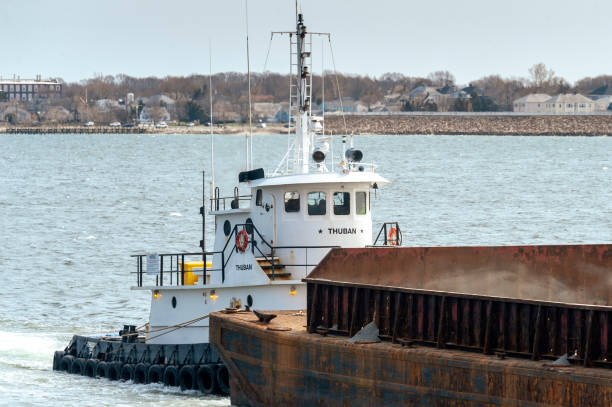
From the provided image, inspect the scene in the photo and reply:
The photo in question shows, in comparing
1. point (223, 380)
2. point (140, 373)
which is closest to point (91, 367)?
point (140, 373)

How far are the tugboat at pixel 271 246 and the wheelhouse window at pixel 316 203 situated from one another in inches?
0.8

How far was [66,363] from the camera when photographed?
86.1 ft

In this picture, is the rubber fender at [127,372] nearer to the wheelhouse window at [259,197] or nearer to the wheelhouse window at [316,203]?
the wheelhouse window at [259,197]

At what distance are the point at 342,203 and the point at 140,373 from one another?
5494 millimetres

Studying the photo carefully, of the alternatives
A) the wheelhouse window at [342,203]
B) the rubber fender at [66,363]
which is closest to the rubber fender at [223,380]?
the wheelhouse window at [342,203]

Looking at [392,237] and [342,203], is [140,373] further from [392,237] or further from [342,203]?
[392,237]

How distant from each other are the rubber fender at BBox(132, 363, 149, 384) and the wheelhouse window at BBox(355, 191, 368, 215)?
5389 millimetres

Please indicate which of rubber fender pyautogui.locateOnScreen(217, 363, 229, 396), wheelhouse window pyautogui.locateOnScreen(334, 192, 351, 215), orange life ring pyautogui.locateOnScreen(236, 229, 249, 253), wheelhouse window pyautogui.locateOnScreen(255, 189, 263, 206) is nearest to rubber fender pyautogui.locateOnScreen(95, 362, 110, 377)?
rubber fender pyautogui.locateOnScreen(217, 363, 229, 396)

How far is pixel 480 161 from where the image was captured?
12544 cm

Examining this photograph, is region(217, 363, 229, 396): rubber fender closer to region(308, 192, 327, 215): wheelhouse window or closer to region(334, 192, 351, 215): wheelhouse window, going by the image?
region(308, 192, 327, 215): wheelhouse window

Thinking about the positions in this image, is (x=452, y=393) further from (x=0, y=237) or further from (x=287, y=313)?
(x=0, y=237)

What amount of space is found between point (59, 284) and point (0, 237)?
16.2 meters

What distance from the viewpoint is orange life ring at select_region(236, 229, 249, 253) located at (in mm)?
22984

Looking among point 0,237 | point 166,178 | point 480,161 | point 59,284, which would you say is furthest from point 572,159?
point 59,284
